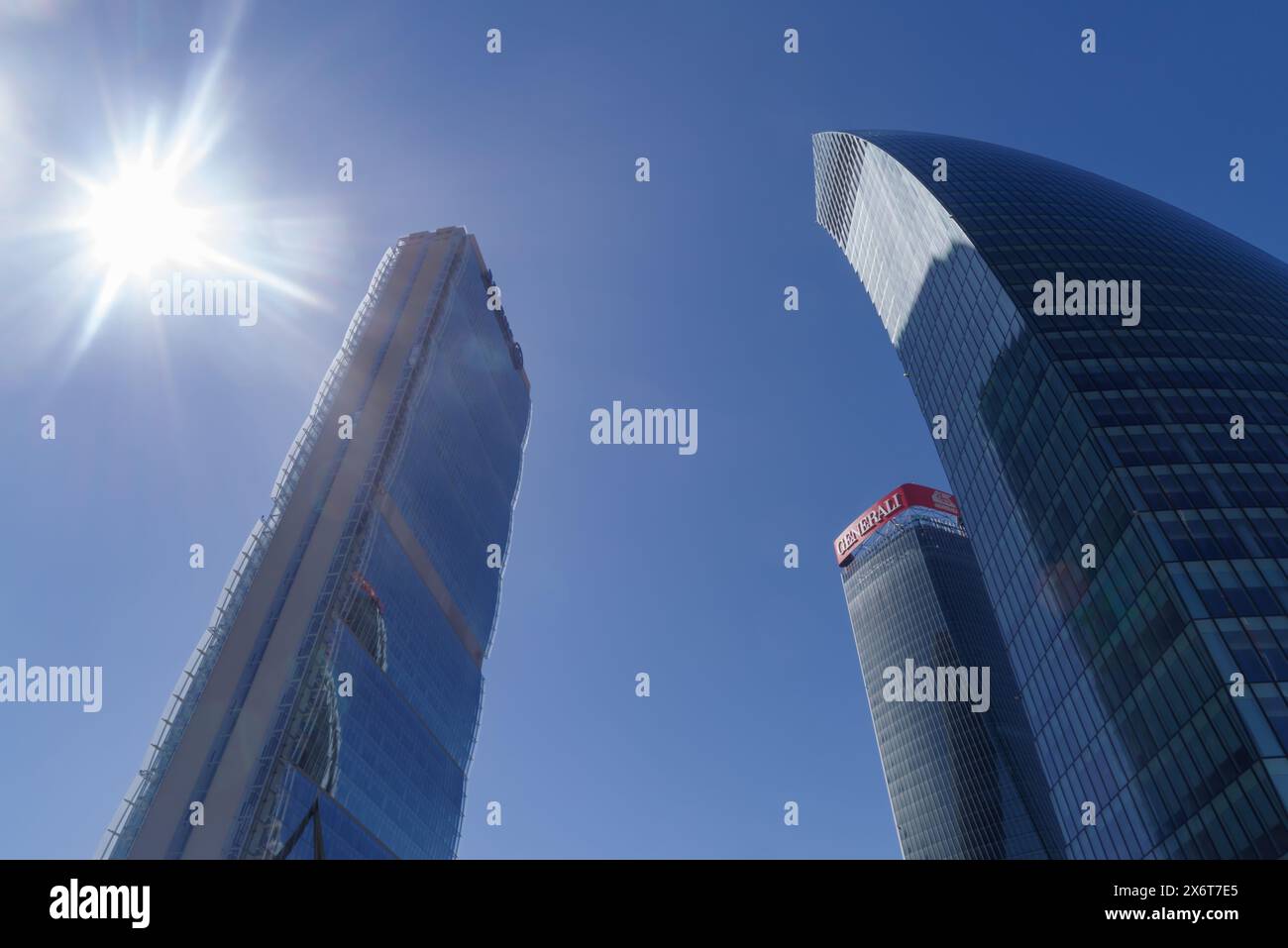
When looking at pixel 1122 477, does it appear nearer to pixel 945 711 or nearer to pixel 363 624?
pixel 363 624

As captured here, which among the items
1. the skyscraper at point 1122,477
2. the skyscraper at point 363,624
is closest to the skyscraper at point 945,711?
the skyscraper at point 1122,477

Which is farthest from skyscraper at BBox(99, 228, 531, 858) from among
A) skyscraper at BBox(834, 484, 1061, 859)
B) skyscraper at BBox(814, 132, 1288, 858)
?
skyscraper at BBox(834, 484, 1061, 859)

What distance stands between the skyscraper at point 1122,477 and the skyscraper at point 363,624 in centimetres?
6473

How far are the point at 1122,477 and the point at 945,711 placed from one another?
12333cm

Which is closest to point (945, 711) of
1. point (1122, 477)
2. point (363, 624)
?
point (1122, 477)

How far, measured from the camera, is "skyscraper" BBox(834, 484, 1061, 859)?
499ft

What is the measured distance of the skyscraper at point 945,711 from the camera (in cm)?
15212

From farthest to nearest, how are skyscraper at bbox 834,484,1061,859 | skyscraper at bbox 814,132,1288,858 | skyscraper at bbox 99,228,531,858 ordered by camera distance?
skyscraper at bbox 834,484,1061,859, skyscraper at bbox 99,228,531,858, skyscraper at bbox 814,132,1288,858

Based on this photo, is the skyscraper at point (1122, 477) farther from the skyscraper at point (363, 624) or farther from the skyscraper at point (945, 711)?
the skyscraper at point (945, 711)

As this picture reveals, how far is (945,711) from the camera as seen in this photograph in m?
169

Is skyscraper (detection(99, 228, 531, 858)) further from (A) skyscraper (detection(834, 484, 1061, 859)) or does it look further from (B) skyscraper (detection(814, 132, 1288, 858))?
(A) skyscraper (detection(834, 484, 1061, 859))

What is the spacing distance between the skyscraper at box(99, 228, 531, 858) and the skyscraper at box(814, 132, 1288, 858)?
64.7m

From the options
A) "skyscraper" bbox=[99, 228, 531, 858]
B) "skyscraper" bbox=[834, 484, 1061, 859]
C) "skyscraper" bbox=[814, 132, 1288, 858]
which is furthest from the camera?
"skyscraper" bbox=[834, 484, 1061, 859]
